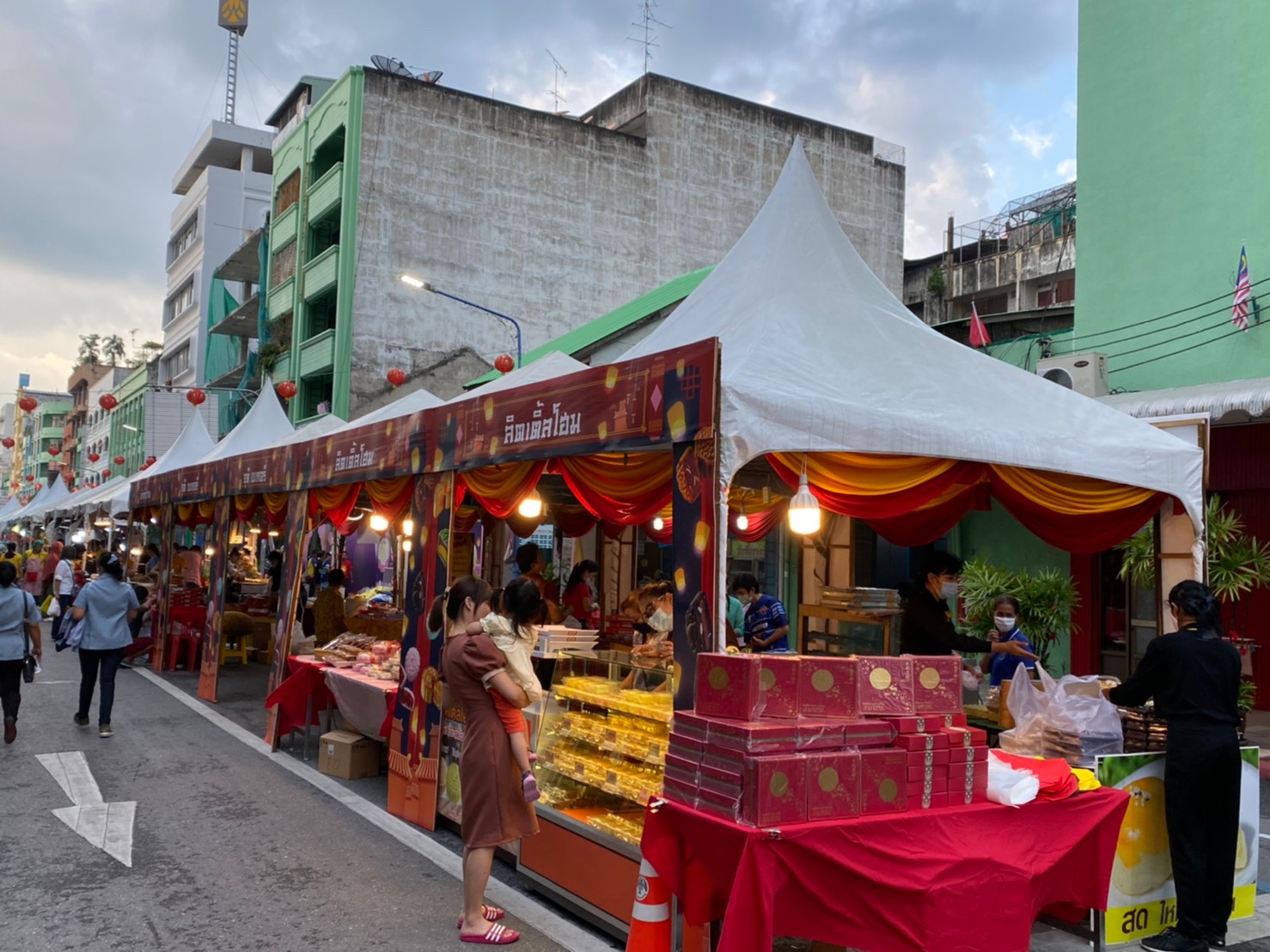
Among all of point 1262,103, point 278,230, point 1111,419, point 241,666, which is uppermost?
point 278,230

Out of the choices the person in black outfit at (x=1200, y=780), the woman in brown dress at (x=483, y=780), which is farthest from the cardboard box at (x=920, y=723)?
the woman in brown dress at (x=483, y=780)

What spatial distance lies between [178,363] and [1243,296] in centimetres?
4610

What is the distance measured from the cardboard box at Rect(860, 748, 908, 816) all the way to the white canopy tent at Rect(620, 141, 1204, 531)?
144 centimetres

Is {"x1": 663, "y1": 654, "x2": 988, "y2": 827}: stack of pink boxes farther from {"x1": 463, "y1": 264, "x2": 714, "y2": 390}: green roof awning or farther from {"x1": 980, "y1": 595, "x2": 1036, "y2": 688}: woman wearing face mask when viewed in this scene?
{"x1": 463, "y1": 264, "x2": 714, "y2": 390}: green roof awning

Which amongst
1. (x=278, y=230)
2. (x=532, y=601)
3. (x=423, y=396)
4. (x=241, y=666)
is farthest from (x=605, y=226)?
(x=532, y=601)

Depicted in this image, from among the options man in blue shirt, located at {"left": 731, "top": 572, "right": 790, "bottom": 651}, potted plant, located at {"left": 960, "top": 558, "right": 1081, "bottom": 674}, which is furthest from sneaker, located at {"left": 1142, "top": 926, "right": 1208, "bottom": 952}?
potted plant, located at {"left": 960, "top": 558, "right": 1081, "bottom": 674}

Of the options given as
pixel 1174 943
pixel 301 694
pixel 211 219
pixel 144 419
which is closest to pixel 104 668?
pixel 301 694

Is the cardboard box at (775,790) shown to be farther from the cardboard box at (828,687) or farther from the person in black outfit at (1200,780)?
the person in black outfit at (1200,780)

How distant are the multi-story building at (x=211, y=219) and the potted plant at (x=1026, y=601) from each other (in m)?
36.2

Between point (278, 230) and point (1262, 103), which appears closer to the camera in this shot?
point (1262, 103)

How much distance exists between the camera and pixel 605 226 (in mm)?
27656

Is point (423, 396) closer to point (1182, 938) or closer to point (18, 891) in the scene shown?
point (18, 891)

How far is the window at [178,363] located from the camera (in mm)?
46125

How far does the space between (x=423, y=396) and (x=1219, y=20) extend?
11859 millimetres
